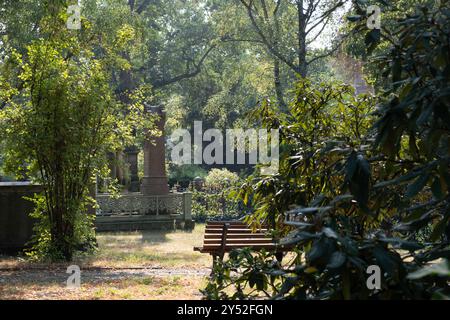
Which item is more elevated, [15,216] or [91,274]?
[15,216]

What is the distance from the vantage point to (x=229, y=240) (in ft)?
33.6

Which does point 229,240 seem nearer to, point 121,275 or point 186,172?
point 121,275

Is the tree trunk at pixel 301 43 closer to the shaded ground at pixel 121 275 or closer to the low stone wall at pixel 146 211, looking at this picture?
the low stone wall at pixel 146 211

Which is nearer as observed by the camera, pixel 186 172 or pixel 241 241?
pixel 241 241

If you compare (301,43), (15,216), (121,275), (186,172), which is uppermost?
(301,43)

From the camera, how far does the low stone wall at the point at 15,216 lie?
1360 centimetres

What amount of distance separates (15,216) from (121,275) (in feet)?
13.7

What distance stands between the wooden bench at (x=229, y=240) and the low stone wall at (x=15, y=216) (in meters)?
4.43

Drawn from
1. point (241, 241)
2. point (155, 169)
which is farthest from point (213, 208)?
point (241, 241)

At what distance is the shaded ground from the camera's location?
8.11 m

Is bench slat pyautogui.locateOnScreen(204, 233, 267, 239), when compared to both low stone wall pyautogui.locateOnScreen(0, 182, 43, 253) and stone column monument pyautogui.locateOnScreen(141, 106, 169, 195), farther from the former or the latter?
stone column monument pyautogui.locateOnScreen(141, 106, 169, 195)

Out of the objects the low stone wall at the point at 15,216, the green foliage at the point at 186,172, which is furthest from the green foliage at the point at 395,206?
the green foliage at the point at 186,172

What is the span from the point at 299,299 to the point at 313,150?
2.54 m

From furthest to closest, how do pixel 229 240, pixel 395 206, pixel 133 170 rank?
pixel 133 170 < pixel 229 240 < pixel 395 206
